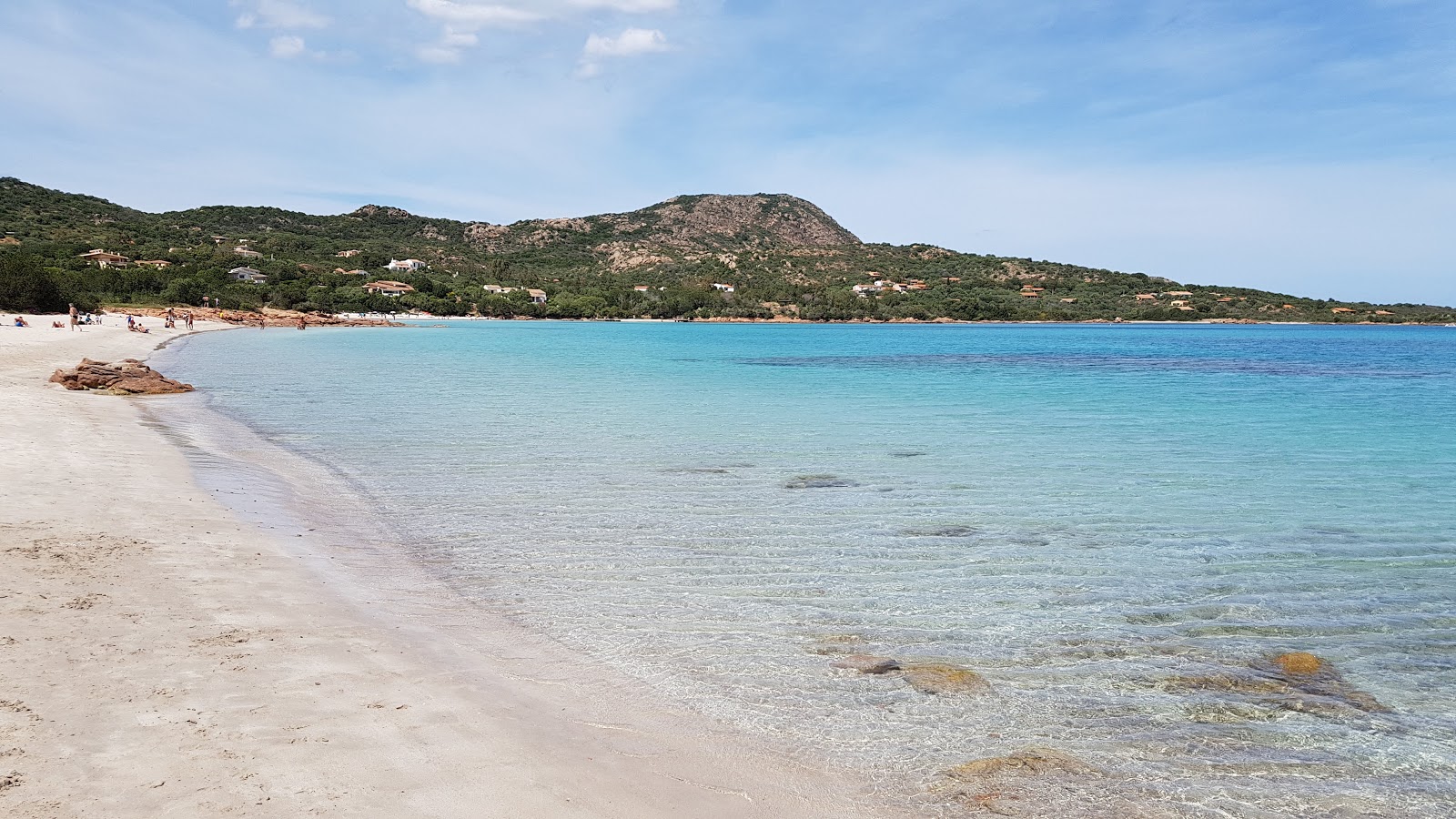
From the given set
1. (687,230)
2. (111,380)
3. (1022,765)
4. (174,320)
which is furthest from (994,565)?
(687,230)

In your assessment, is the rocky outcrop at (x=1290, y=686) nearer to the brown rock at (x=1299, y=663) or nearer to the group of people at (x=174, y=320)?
the brown rock at (x=1299, y=663)

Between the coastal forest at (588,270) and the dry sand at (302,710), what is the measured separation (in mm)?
67479

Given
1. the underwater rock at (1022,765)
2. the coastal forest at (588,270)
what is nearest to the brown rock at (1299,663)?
the underwater rock at (1022,765)

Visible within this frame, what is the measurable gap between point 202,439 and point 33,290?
166ft

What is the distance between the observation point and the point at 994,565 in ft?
24.3

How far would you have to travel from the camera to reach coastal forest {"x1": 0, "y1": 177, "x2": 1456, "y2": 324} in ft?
306

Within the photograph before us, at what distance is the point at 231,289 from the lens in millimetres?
83312

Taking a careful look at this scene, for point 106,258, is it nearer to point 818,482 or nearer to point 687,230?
point 818,482

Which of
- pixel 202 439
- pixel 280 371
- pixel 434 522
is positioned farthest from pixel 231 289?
pixel 434 522

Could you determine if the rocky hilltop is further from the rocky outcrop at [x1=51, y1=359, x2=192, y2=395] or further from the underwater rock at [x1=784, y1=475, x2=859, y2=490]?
the underwater rock at [x1=784, y1=475, x2=859, y2=490]

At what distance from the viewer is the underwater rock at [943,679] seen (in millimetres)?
4898

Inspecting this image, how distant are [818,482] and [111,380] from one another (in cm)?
1660

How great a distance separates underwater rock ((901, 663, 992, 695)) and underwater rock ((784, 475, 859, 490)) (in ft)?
18.8

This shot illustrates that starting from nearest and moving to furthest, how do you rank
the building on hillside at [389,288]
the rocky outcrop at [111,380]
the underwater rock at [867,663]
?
the underwater rock at [867,663]
the rocky outcrop at [111,380]
the building on hillside at [389,288]
